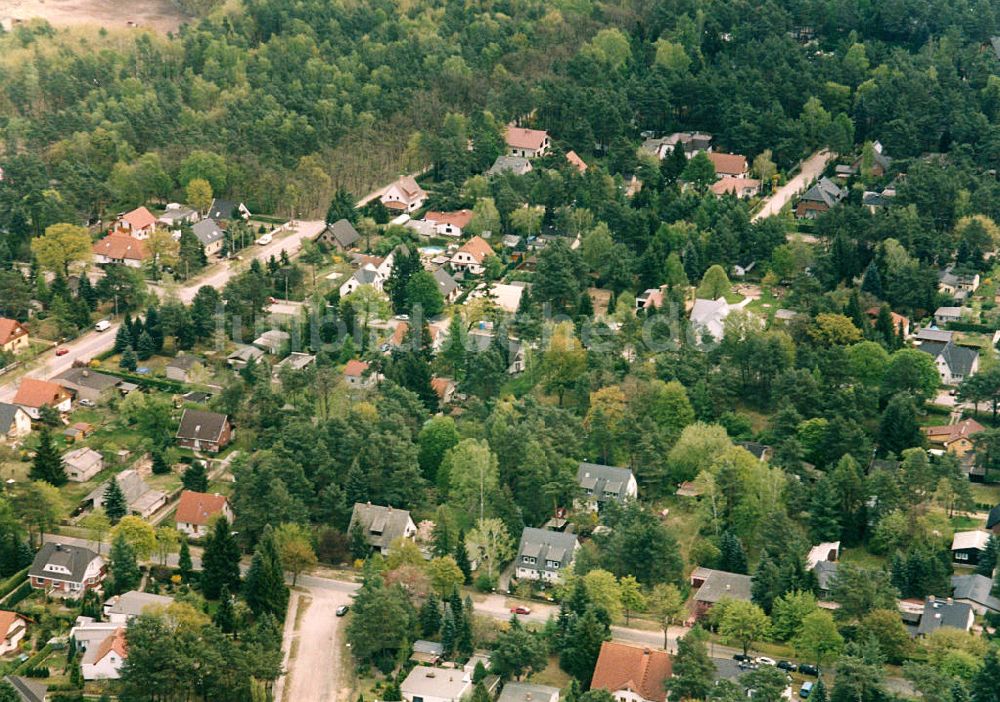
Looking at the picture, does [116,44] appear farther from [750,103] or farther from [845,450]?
[845,450]

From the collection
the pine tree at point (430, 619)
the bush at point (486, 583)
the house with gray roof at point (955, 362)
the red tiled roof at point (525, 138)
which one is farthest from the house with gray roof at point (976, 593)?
the red tiled roof at point (525, 138)

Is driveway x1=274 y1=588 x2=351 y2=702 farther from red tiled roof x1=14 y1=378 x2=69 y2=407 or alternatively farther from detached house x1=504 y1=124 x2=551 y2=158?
detached house x1=504 y1=124 x2=551 y2=158

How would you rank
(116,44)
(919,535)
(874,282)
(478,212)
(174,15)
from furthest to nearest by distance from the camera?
(174,15) → (116,44) → (478,212) → (874,282) → (919,535)

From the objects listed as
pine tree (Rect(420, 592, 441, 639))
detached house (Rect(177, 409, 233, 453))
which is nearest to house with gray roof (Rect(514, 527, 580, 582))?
pine tree (Rect(420, 592, 441, 639))

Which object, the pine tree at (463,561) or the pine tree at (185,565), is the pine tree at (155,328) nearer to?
the pine tree at (185,565)

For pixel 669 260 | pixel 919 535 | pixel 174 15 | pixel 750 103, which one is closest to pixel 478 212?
pixel 669 260

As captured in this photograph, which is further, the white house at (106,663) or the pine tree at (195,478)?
the pine tree at (195,478)

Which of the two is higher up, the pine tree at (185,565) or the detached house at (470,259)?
the detached house at (470,259)
